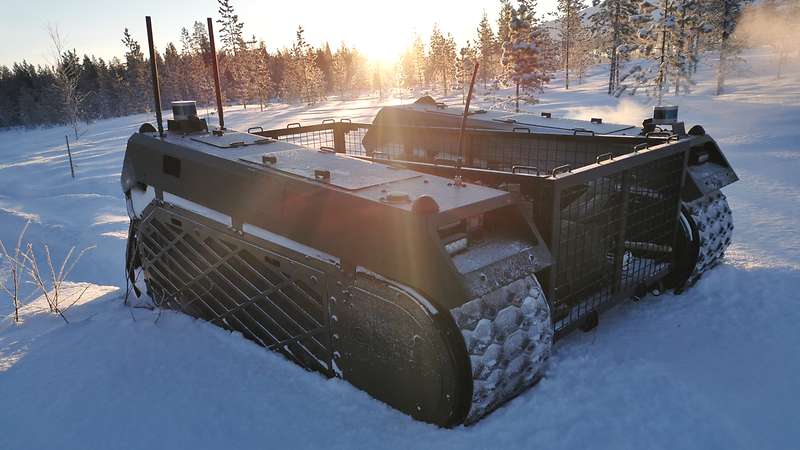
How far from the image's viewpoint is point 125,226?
40.1 ft

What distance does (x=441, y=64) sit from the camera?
78.8 m

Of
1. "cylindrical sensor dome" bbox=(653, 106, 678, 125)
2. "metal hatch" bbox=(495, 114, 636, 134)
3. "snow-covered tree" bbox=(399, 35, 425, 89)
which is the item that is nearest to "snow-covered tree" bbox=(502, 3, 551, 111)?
"metal hatch" bbox=(495, 114, 636, 134)

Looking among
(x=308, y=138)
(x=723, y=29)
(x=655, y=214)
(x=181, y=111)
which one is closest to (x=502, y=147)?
(x=655, y=214)

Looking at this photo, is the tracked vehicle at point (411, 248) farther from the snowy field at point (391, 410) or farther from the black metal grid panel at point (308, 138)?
the black metal grid panel at point (308, 138)

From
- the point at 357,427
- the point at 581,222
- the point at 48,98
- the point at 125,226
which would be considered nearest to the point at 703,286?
the point at 581,222

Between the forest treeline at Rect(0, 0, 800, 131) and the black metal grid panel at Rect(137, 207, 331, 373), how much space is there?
1436 inches

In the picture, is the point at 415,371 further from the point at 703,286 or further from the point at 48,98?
the point at 48,98

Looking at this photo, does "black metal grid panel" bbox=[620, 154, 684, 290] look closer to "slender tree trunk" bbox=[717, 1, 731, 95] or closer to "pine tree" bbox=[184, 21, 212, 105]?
"slender tree trunk" bbox=[717, 1, 731, 95]

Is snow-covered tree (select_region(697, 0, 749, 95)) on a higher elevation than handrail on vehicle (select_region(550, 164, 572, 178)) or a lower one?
higher

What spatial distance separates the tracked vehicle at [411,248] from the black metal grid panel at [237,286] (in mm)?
15

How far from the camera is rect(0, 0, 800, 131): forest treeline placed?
3994 cm

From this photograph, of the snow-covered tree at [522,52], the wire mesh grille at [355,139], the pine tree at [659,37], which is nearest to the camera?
the wire mesh grille at [355,139]

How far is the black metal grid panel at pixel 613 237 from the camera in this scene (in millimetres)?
3916

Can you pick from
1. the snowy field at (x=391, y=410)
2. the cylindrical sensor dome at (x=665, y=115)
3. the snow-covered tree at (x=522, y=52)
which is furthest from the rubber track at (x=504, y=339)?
the snow-covered tree at (x=522, y=52)
